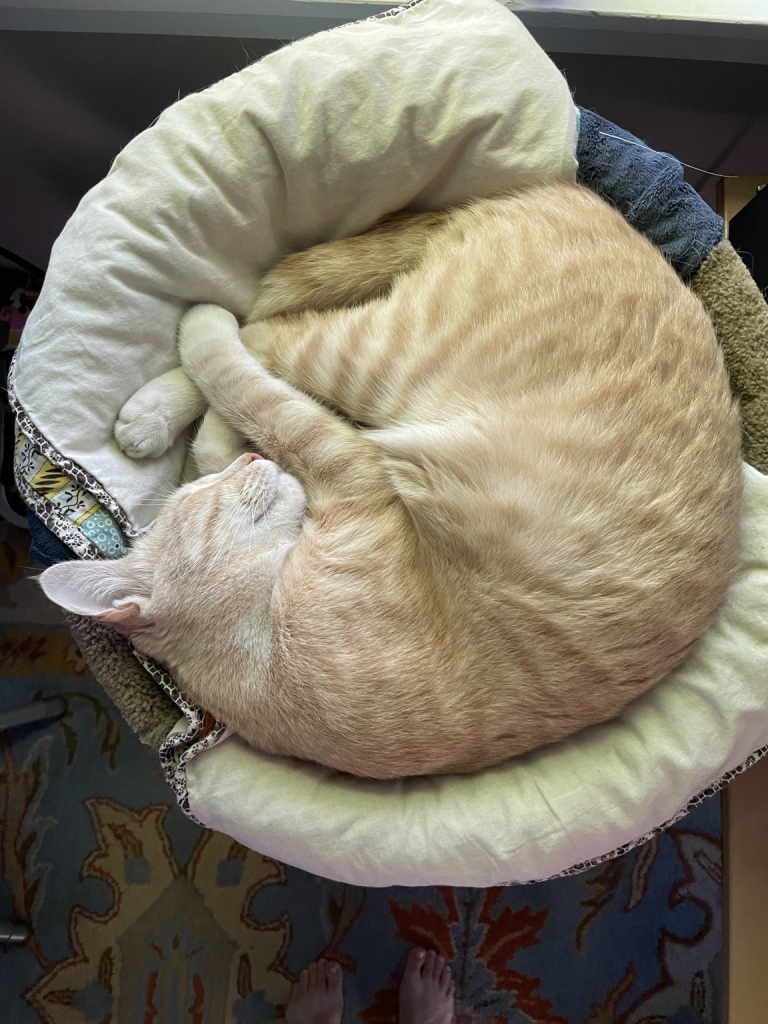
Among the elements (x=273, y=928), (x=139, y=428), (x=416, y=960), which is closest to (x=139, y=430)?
(x=139, y=428)

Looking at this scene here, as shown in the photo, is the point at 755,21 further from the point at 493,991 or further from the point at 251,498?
the point at 493,991

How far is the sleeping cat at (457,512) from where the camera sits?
0.94m

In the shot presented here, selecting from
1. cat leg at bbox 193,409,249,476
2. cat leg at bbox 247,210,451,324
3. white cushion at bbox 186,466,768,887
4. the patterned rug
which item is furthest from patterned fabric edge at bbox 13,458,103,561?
the patterned rug

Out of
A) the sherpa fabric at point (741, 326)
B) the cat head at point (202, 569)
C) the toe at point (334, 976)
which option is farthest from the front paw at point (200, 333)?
the toe at point (334, 976)

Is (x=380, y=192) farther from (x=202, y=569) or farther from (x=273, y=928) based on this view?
(x=273, y=928)

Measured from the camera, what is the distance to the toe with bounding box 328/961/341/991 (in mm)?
1585

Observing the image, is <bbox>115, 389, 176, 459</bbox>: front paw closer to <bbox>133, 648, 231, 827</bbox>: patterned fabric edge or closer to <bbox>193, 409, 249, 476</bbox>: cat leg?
<bbox>193, 409, 249, 476</bbox>: cat leg

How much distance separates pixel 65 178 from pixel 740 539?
1704 mm

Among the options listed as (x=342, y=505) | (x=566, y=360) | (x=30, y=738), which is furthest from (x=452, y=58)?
(x=30, y=738)

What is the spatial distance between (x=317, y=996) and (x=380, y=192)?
1791 mm

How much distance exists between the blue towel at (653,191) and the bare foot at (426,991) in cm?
167

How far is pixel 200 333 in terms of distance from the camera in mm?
1183

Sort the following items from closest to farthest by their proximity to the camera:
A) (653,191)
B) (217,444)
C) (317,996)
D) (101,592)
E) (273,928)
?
1. (101,592)
2. (653,191)
3. (217,444)
4. (317,996)
5. (273,928)

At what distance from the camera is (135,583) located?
1055mm
